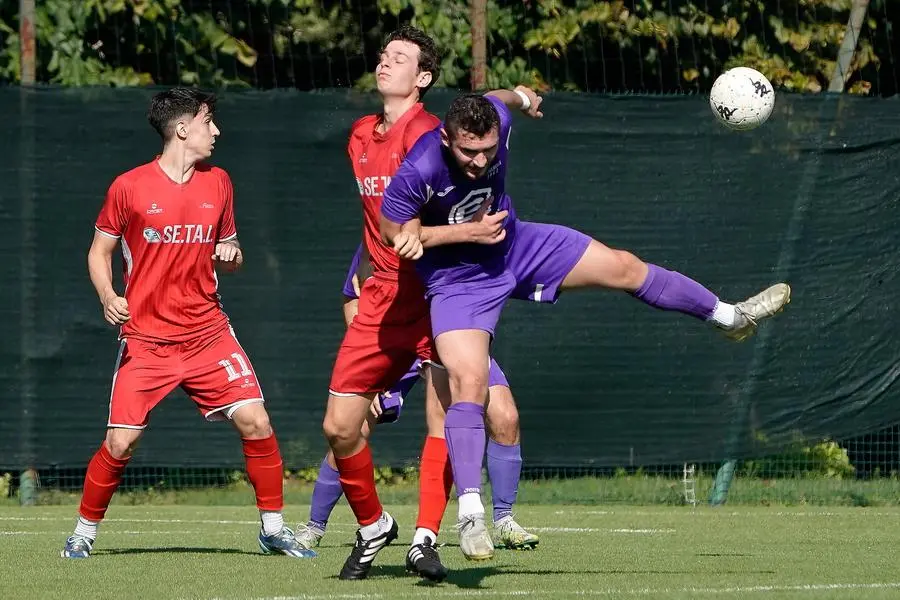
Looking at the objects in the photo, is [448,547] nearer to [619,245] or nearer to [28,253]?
[619,245]

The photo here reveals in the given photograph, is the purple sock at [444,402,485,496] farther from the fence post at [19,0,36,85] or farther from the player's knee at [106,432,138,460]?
the fence post at [19,0,36,85]

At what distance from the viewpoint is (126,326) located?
7.02 m

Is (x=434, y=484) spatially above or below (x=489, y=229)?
below

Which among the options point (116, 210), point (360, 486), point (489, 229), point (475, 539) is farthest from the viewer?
point (116, 210)

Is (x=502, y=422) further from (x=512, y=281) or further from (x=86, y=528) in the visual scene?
(x=86, y=528)

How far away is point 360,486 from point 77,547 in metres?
1.50

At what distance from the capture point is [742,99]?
23.9 ft

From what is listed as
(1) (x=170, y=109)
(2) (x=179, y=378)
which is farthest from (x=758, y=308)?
(1) (x=170, y=109)

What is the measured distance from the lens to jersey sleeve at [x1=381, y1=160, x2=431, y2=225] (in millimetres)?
5617

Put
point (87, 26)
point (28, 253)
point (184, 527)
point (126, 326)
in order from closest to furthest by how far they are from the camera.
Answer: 1. point (126, 326)
2. point (184, 527)
3. point (28, 253)
4. point (87, 26)

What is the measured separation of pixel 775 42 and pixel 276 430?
14.3 feet

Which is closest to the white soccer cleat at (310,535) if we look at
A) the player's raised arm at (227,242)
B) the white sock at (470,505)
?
the player's raised arm at (227,242)

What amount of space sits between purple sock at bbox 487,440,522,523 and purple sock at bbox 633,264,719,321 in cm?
110

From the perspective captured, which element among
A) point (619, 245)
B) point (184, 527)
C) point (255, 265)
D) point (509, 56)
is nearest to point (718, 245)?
point (619, 245)
